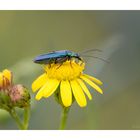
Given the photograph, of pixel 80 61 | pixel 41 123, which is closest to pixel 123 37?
pixel 41 123

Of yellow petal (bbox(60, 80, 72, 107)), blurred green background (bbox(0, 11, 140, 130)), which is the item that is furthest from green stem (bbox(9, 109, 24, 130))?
blurred green background (bbox(0, 11, 140, 130))

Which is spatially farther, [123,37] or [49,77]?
[123,37]

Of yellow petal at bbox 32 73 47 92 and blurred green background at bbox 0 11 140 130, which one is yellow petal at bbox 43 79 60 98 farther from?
blurred green background at bbox 0 11 140 130

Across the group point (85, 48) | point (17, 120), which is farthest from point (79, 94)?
point (85, 48)

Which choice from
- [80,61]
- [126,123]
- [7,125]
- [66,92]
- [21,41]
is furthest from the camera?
[21,41]

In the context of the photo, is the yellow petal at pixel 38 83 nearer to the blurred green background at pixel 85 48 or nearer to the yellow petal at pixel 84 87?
the yellow petal at pixel 84 87

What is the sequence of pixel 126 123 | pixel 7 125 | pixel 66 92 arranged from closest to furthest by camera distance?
pixel 66 92
pixel 7 125
pixel 126 123
